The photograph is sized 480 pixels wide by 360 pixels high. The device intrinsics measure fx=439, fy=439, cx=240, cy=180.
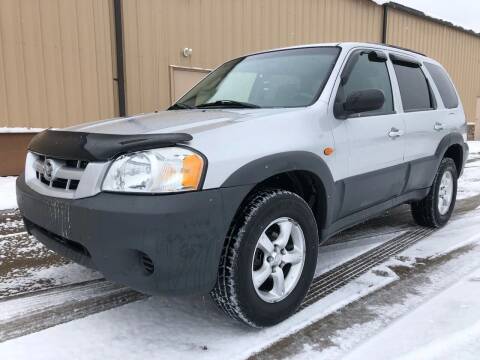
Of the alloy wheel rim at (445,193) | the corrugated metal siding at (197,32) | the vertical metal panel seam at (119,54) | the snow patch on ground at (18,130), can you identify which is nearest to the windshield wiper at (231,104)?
the alloy wheel rim at (445,193)

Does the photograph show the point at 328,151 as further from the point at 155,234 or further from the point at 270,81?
the point at 155,234

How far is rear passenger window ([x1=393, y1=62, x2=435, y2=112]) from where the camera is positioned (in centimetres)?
390

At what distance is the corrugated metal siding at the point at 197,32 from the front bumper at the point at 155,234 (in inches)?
267

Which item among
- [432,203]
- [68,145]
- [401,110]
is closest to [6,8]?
[68,145]

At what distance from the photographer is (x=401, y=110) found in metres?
3.74

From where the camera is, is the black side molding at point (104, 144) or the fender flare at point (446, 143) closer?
the black side molding at point (104, 144)

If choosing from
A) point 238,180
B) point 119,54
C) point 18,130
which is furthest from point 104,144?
point 119,54

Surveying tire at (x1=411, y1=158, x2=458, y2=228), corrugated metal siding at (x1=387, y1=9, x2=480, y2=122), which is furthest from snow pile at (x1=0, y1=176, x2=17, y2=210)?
corrugated metal siding at (x1=387, y1=9, x2=480, y2=122)

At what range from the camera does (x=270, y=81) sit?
337 centimetres

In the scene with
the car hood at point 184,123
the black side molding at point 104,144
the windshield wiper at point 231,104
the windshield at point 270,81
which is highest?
the windshield at point 270,81

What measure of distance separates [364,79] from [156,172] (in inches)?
80.9

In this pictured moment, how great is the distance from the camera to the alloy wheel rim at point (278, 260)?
249 cm

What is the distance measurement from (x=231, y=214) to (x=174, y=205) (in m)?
0.32

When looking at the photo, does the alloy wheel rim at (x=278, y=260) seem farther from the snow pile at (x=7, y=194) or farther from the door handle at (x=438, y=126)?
the snow pile at (x=7, y=194)
